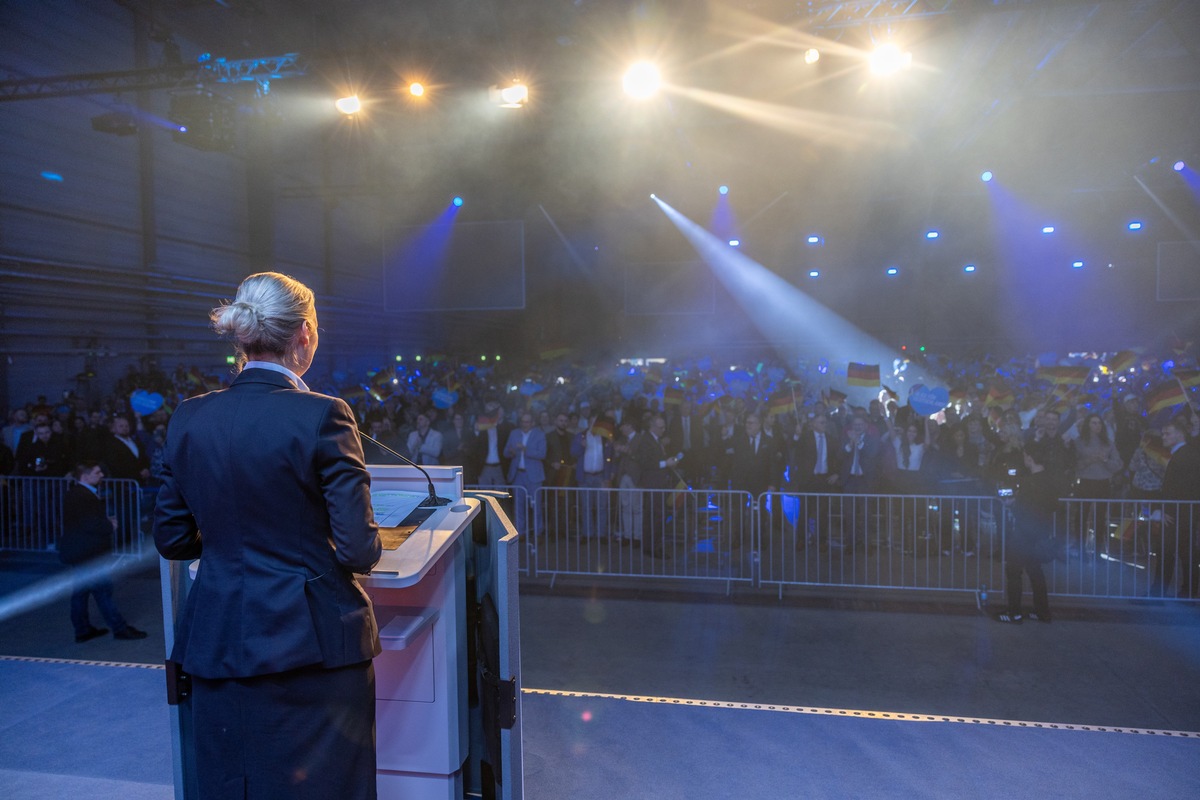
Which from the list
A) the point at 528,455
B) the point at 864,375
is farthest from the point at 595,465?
the point at 864,375

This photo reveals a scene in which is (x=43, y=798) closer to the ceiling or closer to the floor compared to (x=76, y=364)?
closer to the floor

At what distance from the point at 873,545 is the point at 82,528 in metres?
7.68

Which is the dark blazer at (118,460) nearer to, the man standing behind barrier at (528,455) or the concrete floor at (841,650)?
the concrete floor at (841,650)

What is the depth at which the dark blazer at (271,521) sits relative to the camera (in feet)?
5.97

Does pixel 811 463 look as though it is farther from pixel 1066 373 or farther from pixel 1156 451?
pixel 1066 373

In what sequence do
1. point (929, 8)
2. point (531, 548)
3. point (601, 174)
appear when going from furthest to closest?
point (601, 174) → point (531, 548) → point (929, 8)

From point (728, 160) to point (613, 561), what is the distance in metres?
11.5

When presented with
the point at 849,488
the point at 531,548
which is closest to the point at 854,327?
the point at 849,488

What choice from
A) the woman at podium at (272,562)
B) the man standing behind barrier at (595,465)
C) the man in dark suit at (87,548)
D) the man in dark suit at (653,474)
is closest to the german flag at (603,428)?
the man standing behind barrier at (595,465)

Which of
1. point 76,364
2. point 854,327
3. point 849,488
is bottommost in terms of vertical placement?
point 849,488

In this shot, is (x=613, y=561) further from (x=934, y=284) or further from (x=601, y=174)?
(x=934, y=284)

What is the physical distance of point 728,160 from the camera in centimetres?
1620

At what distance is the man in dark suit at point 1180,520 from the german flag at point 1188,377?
9.10 ft

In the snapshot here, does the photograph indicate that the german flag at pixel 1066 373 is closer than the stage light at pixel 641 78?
No
